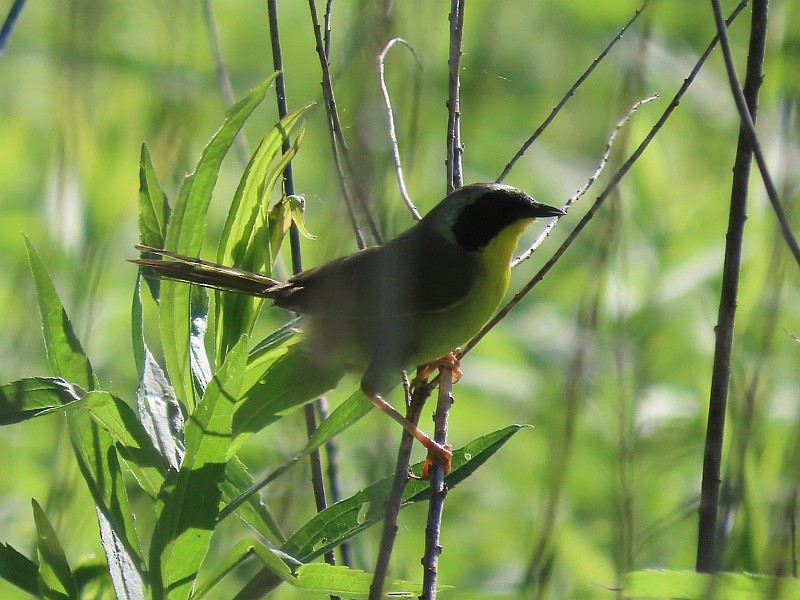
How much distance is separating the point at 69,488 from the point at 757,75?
138 cm

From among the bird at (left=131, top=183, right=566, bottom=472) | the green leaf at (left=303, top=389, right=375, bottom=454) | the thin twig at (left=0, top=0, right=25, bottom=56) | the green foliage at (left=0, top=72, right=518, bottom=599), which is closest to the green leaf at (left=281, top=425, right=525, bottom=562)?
the green foliage at (left=0, top=72, right=518, bottom=599)

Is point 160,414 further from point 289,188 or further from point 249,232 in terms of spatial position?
point 289,188

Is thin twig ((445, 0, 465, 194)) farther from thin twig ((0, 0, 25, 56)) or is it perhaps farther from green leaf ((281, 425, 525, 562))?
thin twig ((0, 0, 25, 56))

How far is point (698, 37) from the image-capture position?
6207 millimetres

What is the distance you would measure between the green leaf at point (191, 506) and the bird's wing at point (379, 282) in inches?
24.8

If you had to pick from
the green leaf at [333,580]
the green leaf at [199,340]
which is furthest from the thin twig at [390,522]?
the green leaf at [199,340]

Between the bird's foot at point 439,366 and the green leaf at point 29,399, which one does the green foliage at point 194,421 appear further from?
the bird's foot at point 439,366

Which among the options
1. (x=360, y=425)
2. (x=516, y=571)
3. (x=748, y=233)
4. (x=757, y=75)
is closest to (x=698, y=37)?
(x=748, y=233)

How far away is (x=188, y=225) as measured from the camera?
191 cm

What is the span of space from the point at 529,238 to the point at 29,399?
3.37 m

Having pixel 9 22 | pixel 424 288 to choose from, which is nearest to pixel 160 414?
pixel 9 22

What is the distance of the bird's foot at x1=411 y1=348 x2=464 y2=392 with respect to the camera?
105 inches

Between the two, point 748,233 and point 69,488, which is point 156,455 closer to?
point 69,488

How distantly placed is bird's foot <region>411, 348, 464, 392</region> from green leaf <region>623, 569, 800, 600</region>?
4.30ft
